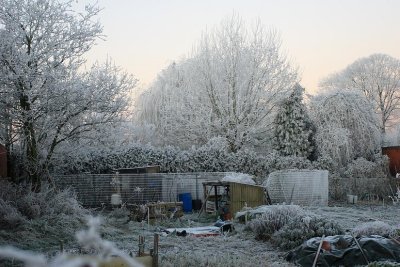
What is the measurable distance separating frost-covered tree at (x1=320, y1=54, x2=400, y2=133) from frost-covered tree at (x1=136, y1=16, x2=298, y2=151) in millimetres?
14054

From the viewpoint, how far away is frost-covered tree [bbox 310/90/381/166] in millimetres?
25328

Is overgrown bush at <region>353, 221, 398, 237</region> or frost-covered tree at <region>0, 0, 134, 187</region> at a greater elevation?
frost-covered tree at <region>0, 0, 134, 187</region>

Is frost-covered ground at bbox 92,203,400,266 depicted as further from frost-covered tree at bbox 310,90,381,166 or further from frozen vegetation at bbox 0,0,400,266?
frost-covered tree at bbox 310,90,381,166

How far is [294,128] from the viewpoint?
24891mm

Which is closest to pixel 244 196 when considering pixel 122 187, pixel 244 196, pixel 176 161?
pixel 244 196

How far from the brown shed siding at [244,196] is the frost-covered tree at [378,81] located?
26752mm

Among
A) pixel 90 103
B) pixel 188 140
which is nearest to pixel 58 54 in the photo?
pixel 90 103

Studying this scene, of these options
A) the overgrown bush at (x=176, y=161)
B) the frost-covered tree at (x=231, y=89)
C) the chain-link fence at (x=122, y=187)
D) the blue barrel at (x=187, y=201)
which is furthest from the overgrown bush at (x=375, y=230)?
the frost-covered tree at (x=231, y=89)

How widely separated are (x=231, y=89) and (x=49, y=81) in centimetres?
1419

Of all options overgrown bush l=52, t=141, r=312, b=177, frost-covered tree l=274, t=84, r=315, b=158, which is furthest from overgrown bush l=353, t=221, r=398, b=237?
frost-covered tree l=274, t=84, r=315, b=158

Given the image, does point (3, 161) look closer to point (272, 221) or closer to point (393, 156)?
point (272, 221)

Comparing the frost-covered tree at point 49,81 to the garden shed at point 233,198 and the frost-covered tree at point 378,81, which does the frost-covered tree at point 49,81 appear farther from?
the frost-covered tree at point 378,81

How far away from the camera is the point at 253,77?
28328 mm

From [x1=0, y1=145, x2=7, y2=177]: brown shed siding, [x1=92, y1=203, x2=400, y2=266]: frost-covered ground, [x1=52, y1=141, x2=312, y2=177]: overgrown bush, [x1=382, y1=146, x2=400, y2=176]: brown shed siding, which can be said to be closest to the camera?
[x1=92, y1=203, x2=400, y2=266]: frost-covered ground
